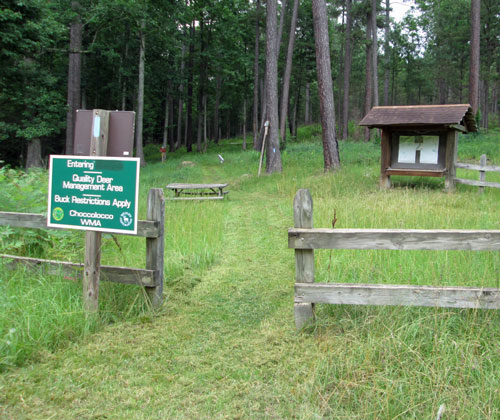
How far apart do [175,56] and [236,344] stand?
37860mm

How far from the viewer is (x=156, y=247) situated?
497 centimetres

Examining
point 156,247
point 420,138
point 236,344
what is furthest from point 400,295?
point 420,138

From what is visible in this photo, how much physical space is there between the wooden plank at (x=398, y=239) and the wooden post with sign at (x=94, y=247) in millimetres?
2100

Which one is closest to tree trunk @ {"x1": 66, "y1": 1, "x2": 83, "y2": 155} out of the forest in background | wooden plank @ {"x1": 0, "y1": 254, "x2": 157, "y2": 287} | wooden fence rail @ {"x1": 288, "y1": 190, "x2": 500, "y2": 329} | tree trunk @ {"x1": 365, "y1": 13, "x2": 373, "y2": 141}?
the forest in background

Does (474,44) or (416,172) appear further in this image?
(474,44)

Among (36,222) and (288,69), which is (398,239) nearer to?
(36,222)

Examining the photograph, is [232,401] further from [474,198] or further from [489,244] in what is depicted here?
[474,198]

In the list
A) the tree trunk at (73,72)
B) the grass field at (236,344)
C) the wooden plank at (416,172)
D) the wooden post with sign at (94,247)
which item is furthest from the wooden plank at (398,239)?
the tree trunk at (73,72)

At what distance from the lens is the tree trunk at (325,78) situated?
1692 cm

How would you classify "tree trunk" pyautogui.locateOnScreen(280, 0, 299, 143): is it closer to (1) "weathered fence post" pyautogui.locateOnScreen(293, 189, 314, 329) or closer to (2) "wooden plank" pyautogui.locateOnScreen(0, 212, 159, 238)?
(2) "wooden plank" pyautogui.locateOnScreen(0, 212, 159, 238)

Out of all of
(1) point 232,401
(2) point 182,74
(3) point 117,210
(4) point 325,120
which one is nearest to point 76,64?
(4) point 325,120

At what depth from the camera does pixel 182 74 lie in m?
39.2

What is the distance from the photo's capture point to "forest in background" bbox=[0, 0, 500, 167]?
75.8ft

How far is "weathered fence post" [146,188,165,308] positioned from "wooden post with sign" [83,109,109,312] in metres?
0.55
